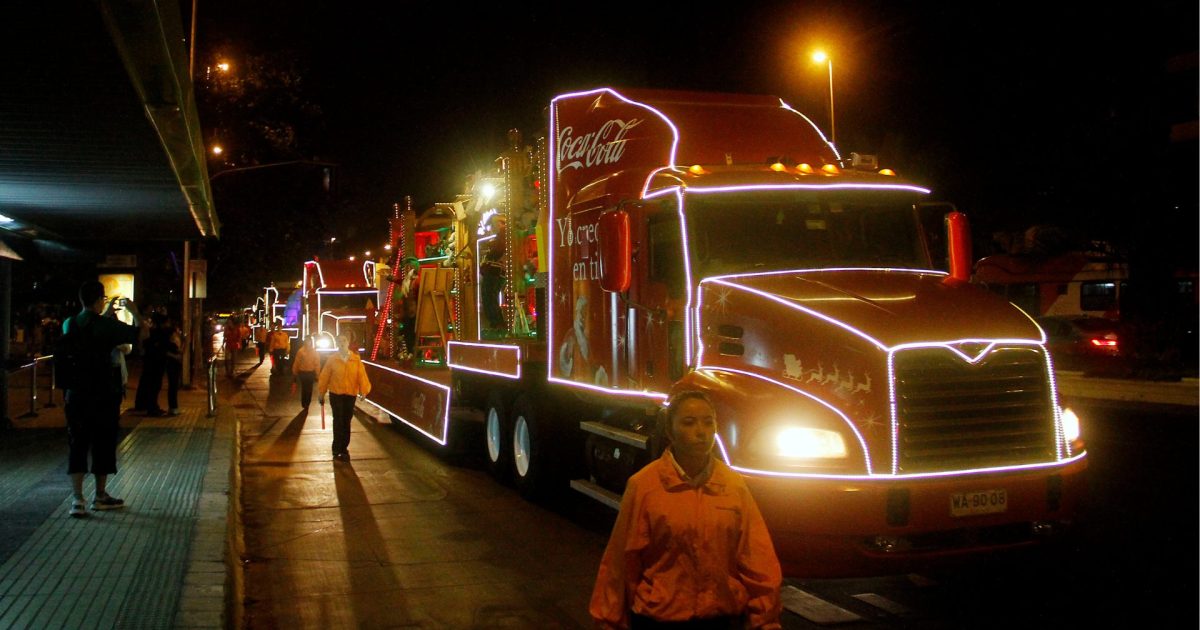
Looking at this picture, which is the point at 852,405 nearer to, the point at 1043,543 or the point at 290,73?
the point at 1043,543

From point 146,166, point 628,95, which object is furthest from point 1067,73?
point 146,166

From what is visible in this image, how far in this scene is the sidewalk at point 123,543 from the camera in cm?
610

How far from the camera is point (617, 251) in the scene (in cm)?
788

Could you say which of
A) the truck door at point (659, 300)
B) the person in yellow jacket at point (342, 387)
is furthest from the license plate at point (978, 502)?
the person in yellow jacket at point (342, 387)

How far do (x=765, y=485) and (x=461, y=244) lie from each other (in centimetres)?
869

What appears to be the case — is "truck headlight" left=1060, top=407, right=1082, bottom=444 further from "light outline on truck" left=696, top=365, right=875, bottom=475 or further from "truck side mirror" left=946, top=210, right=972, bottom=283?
"truck side mirror" left=946, top=210, right=972, bottom=283

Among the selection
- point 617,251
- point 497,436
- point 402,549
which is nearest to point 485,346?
point 497,436

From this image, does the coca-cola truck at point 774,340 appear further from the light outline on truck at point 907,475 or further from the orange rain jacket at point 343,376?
the orange rain jacket at point 343,376

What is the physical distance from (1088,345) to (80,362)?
2471cm

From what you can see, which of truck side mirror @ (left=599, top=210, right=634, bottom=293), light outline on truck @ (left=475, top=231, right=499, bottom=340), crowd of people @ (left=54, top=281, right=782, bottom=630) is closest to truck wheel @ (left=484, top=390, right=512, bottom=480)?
light outline on truck @ (left=475, top=231, right=499, bottom=340)

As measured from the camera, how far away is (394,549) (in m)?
8.73

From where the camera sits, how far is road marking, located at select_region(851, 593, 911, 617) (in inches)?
265

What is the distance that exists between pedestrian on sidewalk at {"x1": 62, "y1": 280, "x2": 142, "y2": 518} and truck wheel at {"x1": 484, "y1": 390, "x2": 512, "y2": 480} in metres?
3.96

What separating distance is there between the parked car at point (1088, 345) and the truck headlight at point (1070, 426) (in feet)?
63.3
